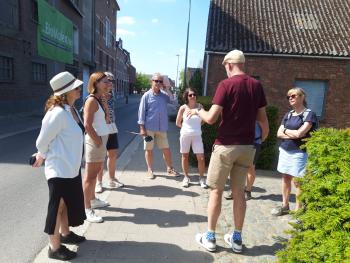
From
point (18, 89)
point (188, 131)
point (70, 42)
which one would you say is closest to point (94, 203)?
point (188, 131)

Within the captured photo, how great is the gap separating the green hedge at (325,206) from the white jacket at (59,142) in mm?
2042

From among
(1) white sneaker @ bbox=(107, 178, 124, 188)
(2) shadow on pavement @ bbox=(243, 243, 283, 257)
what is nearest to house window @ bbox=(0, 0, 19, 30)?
(1) white sneaker @ bbox=(107, 178, 124, 188)

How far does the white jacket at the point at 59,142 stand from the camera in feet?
9.79

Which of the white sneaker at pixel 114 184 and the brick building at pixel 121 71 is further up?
the brick building at pixel 121 71

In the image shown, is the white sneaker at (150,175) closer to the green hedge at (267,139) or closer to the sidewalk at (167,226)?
the sidewalk at (167,226)

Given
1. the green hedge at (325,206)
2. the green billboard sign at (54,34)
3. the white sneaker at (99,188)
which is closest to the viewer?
the green hedge at (325,206)

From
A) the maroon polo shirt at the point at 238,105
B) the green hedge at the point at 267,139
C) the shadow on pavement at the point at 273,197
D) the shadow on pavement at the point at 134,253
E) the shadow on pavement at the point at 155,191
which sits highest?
the maroon polo shirt at the point at 238,105

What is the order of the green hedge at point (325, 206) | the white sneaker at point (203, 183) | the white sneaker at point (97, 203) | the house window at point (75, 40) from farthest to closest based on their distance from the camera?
1. the house window at point (75, 40)
2. the white sneaker at point (203, 183)
3. the white sneaker at point (97, 203)
4. the green hedge at point (325, 206)

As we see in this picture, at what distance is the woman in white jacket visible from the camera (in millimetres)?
3016

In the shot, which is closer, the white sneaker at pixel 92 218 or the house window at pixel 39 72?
the white sneaker at pixel 92 218

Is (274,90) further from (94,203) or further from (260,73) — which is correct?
(94,203)

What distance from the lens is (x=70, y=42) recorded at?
24.6m

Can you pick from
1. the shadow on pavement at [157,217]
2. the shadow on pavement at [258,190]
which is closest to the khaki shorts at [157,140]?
the shadow on pavement at [157,217]

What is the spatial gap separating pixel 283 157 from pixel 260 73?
33.9 feet
